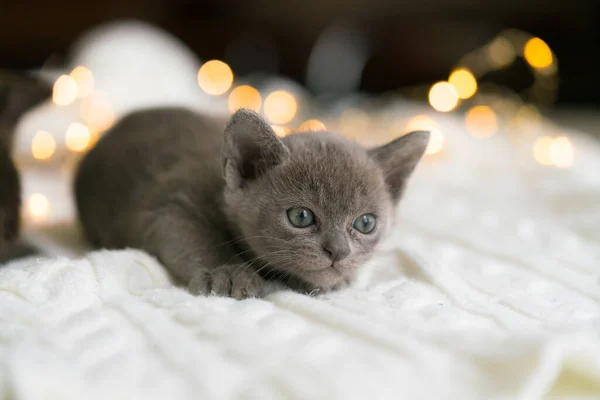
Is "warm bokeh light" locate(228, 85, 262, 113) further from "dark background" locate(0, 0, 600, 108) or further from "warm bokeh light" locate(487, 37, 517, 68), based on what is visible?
"warm bokeh light" locate(487, 37, 517, 68)

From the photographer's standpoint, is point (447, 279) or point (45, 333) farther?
point (447, 279)

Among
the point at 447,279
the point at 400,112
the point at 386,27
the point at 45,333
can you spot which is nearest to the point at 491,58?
the point at 400,112

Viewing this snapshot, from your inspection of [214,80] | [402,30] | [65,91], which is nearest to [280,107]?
[214,80]

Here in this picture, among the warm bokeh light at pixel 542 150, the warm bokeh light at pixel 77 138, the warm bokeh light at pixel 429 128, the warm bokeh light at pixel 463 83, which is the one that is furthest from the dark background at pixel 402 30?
the warm bokeh light at pixel 77 138

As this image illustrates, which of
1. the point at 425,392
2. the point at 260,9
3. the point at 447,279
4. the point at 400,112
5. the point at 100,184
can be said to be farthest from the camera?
the point at 260,9

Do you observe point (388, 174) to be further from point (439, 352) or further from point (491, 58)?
point (491, 58)

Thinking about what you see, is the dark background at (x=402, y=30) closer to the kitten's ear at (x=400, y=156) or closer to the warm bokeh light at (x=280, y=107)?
the warm bokeh light at (x=280, y=107)
